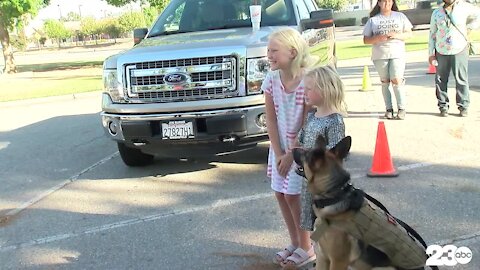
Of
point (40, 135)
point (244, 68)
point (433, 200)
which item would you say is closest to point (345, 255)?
point (433, 200)

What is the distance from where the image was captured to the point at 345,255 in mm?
2350

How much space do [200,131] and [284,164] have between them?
190cm

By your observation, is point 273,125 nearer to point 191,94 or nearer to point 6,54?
point 191,94

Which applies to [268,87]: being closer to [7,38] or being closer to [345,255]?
[345,255]

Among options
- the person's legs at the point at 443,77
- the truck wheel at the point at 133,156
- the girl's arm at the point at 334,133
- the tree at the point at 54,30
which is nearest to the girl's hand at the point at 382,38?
the person's legs at the point at 443,77

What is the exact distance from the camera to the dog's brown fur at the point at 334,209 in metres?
2.28

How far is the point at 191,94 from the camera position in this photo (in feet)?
16.3

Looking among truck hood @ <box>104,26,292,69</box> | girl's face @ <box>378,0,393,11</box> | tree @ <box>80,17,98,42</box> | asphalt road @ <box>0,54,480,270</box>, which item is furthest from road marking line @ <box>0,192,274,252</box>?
tree @ <box>80,17,98,42</box>

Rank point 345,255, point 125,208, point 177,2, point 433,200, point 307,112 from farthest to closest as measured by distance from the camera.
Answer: point 177,2, point 125,208, point 433,200, point 307,112, point 345,255

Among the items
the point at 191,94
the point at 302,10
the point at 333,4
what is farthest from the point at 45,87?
the point at 333,4

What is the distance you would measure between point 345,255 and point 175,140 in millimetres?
2857

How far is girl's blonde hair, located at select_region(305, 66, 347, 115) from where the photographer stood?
9.21ft

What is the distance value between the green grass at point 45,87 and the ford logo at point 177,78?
949 centimetres

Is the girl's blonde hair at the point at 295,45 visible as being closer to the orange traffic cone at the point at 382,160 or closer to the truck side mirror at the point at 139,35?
the orange traffic cone at the point at 382,160
